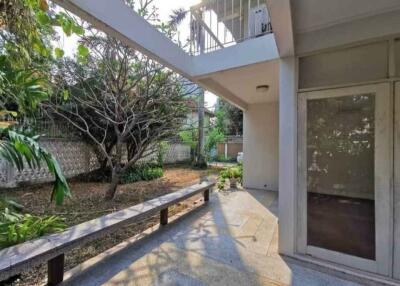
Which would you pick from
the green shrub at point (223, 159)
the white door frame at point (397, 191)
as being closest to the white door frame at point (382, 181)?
the white door frame at point (397, 191)

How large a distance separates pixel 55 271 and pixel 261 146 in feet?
19.0

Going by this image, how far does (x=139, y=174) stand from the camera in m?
8.29

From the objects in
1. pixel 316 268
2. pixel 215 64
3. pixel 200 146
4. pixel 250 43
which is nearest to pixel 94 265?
pixel 316 268

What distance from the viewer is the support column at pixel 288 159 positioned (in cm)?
284

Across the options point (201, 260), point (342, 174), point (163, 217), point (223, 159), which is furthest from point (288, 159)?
point (223, 159)

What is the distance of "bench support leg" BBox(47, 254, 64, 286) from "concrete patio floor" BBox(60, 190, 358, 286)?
102mm

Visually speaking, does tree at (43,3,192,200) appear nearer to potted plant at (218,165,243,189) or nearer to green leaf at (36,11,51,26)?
green leaf at (36,11,51,26)

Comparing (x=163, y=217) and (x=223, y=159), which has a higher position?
(x=223, y=159)

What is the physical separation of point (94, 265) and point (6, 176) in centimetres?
527

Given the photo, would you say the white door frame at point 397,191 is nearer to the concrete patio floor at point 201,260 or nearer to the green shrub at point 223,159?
the concrete patio floor at point 201,260

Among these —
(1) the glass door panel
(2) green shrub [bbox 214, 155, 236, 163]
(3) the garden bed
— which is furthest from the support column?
(2) green shrub [bbox 214, 155, 236, 163]

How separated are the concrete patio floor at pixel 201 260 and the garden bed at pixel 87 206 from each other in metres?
0.33

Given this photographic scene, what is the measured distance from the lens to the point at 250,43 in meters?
3.47

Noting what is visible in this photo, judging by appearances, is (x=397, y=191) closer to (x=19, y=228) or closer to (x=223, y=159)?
(x=19, y=228)
